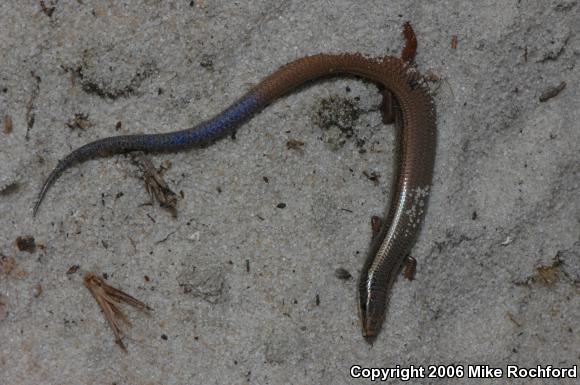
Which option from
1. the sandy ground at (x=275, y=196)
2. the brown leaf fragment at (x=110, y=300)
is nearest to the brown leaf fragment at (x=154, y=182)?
the sandy ground at (x=275, y=196)

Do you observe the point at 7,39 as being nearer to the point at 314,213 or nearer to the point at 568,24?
the point at 314,213

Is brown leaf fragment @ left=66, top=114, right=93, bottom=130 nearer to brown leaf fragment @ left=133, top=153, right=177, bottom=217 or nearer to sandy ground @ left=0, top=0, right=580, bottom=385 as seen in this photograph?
sandy ground @ left=0, top=0, right=580, bottom=385

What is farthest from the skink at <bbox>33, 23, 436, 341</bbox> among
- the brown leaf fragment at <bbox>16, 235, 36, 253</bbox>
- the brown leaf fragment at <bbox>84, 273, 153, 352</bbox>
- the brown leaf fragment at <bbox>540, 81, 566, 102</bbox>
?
the brown leaf fragment at <bbox>540, 81, 566, 102</bbox>

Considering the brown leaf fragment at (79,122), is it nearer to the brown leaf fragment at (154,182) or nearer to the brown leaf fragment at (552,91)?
the brown leaf fragment at (154,182)

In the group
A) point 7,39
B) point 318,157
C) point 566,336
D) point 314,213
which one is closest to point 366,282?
point 314,213

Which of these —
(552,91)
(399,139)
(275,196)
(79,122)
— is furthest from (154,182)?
(552,91)

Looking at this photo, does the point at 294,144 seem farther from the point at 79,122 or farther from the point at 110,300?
the point at 110,300

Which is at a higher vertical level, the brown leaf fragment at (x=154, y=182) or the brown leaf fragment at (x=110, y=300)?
the brown leaf fragment at (x=154, y=182)
